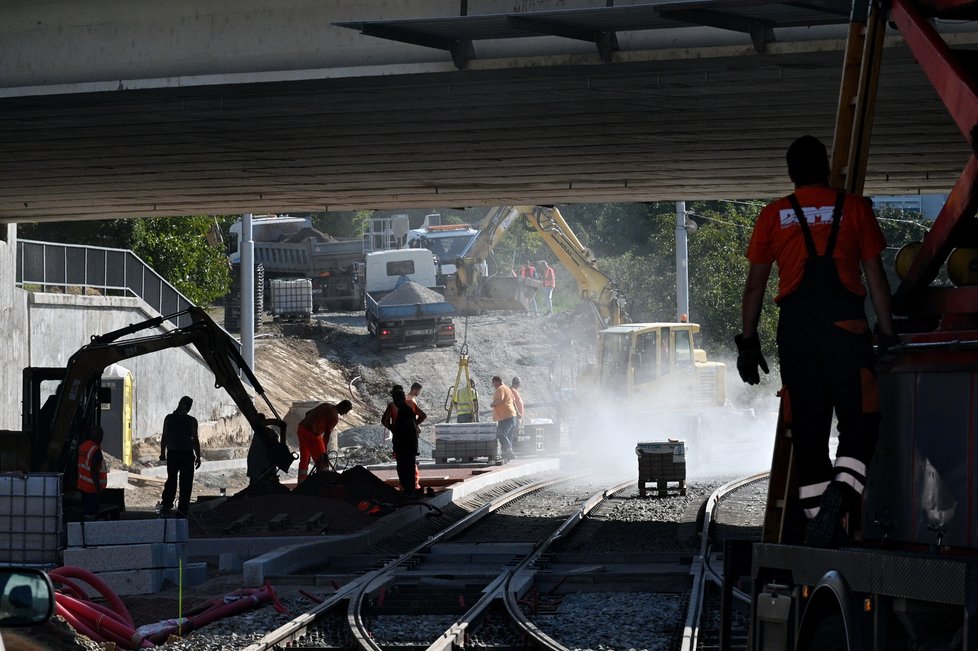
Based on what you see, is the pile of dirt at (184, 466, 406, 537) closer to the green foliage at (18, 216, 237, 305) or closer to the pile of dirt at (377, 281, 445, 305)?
the green foliage at (18, 216, 237, 305)

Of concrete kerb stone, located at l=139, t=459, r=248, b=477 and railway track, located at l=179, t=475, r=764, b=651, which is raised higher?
concrete kerb stone, located at l=139, t=459, r=248, b=477

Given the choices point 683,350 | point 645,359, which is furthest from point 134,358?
point 683,350

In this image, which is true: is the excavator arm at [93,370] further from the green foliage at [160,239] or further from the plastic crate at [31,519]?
the green foliage at [160,239]

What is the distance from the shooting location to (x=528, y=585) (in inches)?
524

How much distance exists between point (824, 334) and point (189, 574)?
10341mm

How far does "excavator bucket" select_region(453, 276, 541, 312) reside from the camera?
63.4m

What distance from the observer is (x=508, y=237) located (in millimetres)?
91000

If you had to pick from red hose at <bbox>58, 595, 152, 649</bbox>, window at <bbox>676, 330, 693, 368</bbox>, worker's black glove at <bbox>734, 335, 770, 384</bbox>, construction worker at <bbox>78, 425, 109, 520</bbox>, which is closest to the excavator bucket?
window at <bbox>676, 330, 693, 368</bbox>

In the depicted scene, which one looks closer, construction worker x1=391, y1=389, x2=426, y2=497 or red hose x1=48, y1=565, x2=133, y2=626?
red hose x1=48, y1=565, x2=133, y2=626

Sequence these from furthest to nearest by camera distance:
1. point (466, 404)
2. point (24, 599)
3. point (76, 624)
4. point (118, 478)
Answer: point (466, 404)
point (118, 478)
point (76, 624)
point (24, 599)

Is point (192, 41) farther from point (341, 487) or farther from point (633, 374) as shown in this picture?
point (633, 374)

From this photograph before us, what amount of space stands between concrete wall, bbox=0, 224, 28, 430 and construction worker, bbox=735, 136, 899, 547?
25.3 m

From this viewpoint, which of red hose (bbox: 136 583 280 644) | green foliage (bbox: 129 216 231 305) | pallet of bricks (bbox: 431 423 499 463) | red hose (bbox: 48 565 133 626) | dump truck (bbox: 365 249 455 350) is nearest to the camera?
red hose (bbox: 48 565 133 626)

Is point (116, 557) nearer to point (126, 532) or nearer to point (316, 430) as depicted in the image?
point (126, 532)
